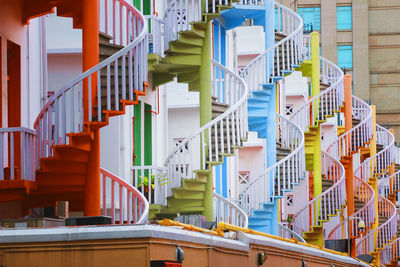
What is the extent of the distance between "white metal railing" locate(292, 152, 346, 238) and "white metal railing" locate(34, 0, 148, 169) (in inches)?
679

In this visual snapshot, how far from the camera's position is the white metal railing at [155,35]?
2071 centimetres

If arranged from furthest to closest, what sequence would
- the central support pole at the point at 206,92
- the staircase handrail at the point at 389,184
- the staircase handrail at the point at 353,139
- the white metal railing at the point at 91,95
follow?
the staircase handrail at the point at 389,184 < the staircase handrail at the point at 353,139 < the central support pole at the point at 206,92 < the white metal railing at the point at 91,95

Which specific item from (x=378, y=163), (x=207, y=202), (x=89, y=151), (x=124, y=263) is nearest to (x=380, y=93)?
(x=378, y=163)

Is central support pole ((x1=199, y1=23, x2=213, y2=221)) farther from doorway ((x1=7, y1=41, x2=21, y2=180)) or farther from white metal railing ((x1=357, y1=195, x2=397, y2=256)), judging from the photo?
white metal railing ((x1=357, y1=195, x2=397, y2=256))

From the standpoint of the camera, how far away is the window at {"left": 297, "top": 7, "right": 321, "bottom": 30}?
6150cm

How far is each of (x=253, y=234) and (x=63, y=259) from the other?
4151 millimetres

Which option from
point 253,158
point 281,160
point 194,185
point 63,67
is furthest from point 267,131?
point 63,67

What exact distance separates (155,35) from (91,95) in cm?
609

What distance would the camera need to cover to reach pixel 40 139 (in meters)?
14.8

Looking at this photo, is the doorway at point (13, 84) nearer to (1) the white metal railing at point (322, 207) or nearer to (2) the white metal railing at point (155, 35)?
(2) the white metal railing at point (155, 35)

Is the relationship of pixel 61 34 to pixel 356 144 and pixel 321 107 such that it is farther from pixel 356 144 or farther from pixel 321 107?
pixel 356 144

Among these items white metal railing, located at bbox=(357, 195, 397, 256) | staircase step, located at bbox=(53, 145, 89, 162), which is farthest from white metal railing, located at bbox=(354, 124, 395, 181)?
staircase step, located at bbox=(53, 145, 89, 162)

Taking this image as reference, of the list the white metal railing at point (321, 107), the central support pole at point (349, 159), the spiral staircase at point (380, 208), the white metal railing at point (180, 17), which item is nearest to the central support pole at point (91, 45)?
the white metal railing at point (180, 17)

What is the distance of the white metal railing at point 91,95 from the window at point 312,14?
46.6 meters
